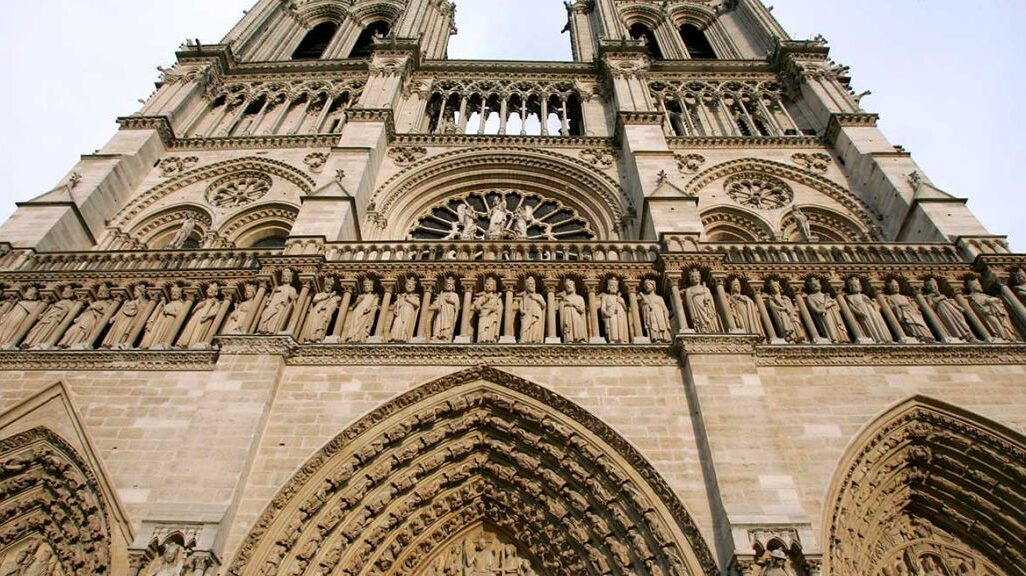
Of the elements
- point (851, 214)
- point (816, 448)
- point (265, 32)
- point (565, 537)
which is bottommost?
point (565, 537)

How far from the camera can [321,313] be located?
798 centimetres

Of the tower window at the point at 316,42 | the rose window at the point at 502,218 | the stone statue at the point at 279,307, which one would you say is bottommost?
the stone statue at the point at 279,307

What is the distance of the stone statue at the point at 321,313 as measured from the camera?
7.68m

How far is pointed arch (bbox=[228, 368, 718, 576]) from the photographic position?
5.99m

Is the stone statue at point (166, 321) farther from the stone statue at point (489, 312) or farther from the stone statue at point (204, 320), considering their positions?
the stone statue at point (489, 312)

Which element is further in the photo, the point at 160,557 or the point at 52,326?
the point at 52,326

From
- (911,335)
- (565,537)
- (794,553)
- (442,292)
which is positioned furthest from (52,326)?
(911,335)

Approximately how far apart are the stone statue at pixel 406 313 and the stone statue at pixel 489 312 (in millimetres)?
737

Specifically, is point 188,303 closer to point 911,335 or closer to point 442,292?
point 442,292

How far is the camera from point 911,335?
7809 mm

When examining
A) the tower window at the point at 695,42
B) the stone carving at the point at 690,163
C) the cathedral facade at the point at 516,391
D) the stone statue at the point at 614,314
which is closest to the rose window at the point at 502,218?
the cathedral facade at the point at 516,391

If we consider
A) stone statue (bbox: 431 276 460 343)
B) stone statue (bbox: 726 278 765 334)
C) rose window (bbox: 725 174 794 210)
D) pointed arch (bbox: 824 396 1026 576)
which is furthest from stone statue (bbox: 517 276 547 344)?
rose window (bbox: 725 174 794 210)

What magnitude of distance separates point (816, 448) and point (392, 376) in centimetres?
442

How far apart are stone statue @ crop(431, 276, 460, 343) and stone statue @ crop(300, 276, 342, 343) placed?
1.24 meters
